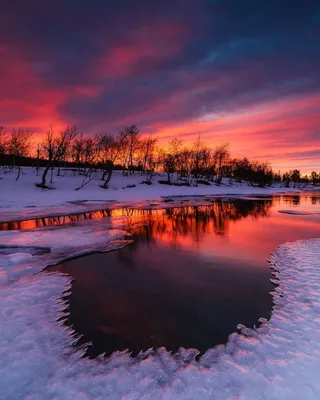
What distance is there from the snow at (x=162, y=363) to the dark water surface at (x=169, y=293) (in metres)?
0.29

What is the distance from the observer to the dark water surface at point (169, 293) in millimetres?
4460

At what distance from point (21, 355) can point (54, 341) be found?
1.73ft

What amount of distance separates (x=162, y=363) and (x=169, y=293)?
2336mm

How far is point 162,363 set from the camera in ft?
12.3

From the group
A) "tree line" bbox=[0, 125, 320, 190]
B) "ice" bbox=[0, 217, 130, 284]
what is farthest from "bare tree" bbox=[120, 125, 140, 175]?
"ice" bbox=[0, 217, 130, 284]

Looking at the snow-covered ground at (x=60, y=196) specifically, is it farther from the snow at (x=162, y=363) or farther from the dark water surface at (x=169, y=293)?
the snow at (x=162, y=363)

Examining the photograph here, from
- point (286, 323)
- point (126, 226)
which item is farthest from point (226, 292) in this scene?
point (126, 226)

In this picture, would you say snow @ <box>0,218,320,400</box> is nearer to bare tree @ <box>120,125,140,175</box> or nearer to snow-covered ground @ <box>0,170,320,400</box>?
snow-covered ground @ <box>0,170,320,400</box>

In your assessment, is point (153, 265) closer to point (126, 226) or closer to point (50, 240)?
point (50, 240)

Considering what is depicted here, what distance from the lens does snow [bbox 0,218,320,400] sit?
3.18 metres

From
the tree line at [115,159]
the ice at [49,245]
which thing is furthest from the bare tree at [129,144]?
the ice at [49,245]

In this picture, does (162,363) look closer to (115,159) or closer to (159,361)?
(159,361)

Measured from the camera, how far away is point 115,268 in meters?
7.86

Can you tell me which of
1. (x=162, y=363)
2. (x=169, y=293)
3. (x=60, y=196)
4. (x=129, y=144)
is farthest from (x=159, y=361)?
(x=129, y=144)
